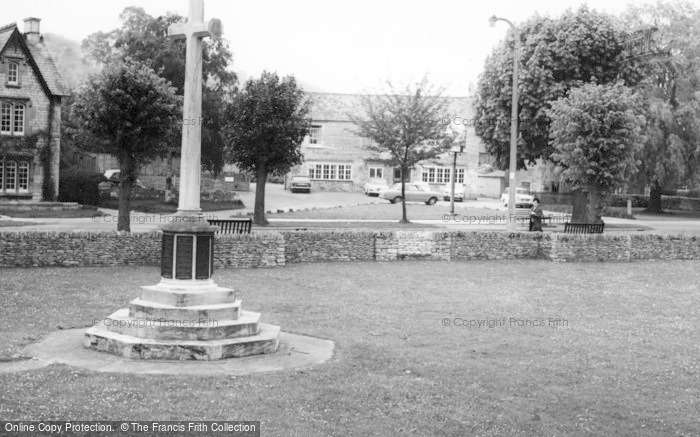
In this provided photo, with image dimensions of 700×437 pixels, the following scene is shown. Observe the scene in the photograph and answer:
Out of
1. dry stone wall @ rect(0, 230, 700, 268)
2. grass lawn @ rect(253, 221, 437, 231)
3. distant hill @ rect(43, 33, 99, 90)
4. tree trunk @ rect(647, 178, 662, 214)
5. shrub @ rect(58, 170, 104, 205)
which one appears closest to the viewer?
dry stone wall @ rect(0, 230, 700, 268)

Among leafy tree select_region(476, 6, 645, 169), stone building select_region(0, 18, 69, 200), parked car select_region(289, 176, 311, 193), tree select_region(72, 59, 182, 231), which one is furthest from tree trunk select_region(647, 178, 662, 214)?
stone building select_region(0, 18, 69, 200)

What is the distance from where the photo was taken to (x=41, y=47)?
47625mm

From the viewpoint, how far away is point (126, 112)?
26.9 metres

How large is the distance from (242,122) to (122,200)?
8.99 m

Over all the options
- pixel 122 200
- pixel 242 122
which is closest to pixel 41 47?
pixel 242 122

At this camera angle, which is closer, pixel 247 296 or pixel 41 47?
pixel 247 296

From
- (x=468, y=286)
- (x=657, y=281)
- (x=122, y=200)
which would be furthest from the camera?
Result: (x=122, y=200)

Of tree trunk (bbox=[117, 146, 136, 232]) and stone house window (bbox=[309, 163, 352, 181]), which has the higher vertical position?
stone house window (bbox=[309, 163, 352, 181])

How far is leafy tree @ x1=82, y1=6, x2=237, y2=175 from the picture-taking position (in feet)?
161

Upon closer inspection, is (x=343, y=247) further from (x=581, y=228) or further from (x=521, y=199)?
(x=521, y=199)

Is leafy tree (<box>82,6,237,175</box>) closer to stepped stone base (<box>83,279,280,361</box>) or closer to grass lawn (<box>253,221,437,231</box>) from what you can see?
grass lawn (<box>253,221,437,231</box>)

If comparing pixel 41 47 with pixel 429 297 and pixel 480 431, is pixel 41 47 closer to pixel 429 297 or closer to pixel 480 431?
pixel 429 297

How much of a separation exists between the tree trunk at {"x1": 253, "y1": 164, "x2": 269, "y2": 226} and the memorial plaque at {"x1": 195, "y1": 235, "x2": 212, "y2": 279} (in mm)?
22121

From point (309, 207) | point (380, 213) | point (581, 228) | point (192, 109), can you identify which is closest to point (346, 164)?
point (309, 207)
